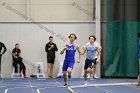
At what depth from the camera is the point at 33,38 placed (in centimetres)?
2162

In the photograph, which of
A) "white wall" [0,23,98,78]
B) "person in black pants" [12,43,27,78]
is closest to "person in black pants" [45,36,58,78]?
"white wall" [0,23,98,78]

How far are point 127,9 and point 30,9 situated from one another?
5.67 meters

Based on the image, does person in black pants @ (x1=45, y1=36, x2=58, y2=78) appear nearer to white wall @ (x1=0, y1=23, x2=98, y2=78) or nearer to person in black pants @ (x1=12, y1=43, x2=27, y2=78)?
white wall @ (x1=0, y1=23, x2=98, y2=78)

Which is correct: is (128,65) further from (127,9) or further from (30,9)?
(30,9)

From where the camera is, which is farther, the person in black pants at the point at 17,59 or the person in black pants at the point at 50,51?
the person in black pants at the point at 50,51

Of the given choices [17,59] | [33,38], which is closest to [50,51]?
[33,38]

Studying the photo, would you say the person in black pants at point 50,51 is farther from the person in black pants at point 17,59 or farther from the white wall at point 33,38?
the person in black pants at point 17,59

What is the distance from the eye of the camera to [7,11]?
21688mm

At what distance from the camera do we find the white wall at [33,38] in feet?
70.6

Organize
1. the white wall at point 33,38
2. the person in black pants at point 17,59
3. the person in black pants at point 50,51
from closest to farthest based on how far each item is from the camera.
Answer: the person in black pants at point 17,59
the person in black pants at point 50,51
the white wall at point 33,38

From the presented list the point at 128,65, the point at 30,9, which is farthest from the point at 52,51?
the point at 128,65

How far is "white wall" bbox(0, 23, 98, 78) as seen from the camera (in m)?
21.5

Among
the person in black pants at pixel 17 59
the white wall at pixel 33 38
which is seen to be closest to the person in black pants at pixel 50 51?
the white wall at pixel 33 38

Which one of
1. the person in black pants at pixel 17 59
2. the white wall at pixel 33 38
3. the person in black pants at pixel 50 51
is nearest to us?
the person in black pants at pixel 17 59
